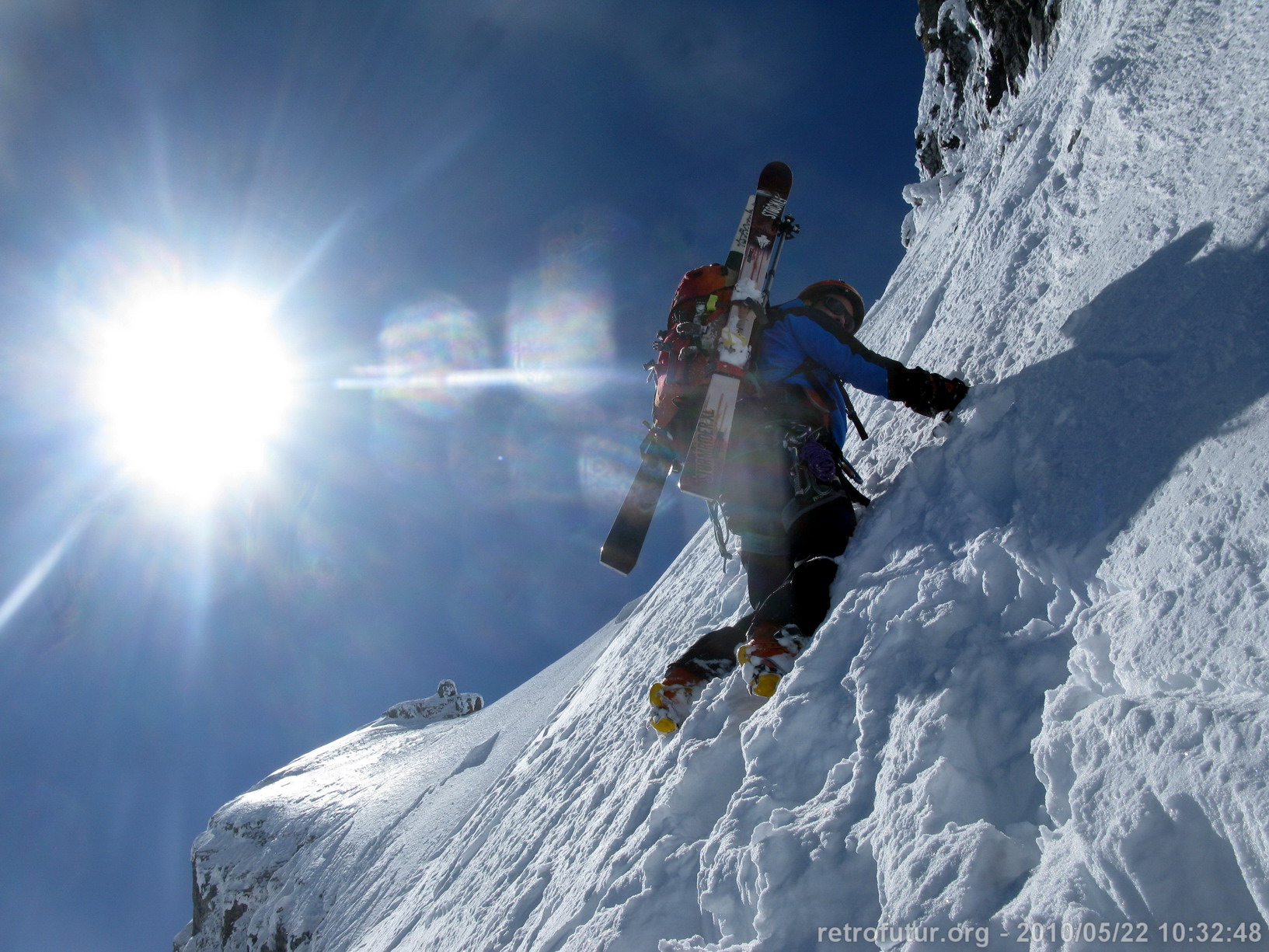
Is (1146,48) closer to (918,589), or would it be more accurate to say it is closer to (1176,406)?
(1176,406)

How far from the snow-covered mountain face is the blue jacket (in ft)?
1.64

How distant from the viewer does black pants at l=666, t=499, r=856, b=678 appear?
3004 mm

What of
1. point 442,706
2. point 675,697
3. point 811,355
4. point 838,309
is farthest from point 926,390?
point 442,706

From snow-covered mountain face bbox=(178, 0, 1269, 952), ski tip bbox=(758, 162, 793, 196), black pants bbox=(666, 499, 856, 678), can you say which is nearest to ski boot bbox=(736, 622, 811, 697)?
black pants bbox=(666, 499, 856, 678)

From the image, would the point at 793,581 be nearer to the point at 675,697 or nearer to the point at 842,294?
the point at 675,697

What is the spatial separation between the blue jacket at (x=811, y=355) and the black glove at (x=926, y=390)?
0.18m

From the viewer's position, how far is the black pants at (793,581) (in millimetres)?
3004

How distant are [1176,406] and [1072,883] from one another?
146 cm

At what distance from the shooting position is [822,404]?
3.79 meters

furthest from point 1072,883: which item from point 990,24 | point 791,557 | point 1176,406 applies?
point 990,24

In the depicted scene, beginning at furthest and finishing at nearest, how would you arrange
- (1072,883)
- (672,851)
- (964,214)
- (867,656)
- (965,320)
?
(964,214) → (965,320) → (672,851) → (867,656) → (1072,883)

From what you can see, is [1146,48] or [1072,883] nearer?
[1072,883]

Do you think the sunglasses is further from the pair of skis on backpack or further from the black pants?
the black pants

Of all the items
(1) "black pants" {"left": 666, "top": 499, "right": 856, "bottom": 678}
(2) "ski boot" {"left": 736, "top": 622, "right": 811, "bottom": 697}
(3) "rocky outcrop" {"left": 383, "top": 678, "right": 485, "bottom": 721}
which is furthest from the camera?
(3) "rocky outcrop" {"left": 383, "top": 678, "right": 485, "bottom": 721}
